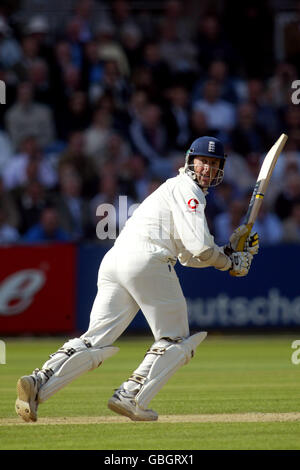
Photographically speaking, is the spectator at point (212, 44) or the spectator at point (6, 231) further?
the spectator at point (212, 44)

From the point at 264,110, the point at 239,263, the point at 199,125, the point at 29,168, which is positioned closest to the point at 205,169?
the point at 239,263

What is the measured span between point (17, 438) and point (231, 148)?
11683 mm

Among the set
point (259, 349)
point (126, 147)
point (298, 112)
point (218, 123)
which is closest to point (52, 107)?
point (126, 147)

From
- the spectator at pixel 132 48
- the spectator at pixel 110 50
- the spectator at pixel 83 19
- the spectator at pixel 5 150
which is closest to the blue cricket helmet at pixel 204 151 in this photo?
the spectator at pixel 5 150

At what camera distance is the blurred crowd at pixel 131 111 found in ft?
53.2

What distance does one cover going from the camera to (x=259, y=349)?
47.0 ft

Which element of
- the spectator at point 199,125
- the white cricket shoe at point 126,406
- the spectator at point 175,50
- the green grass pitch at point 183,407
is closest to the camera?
the green grass pitch at point 183,407

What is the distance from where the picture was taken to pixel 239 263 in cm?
788

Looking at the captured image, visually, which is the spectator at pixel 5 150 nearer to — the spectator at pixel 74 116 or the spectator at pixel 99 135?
the spectator at pixel 74 116

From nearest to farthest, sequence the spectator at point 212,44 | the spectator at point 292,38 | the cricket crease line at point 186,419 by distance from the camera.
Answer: the cricket crease line at point 186,419
the spectator at point 212,44
the spectator at point 292,38

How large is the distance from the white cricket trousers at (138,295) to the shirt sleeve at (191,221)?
0.87ft

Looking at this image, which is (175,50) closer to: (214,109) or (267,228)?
(214,109)

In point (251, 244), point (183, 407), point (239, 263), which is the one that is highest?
point (251, 244)

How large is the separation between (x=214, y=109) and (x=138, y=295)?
1115 cm
